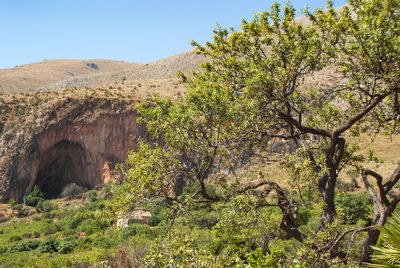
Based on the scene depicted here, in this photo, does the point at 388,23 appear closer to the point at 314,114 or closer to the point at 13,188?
the point at 314,114

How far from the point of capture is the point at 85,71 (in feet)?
442

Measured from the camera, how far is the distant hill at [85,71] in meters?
70.7

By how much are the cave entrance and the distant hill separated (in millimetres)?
16629

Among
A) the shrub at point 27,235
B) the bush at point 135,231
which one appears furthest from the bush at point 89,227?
the bush at point 135,231

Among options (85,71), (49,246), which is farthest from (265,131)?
(85,71)

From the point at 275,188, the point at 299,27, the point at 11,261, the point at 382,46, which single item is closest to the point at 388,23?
the point at 382,46

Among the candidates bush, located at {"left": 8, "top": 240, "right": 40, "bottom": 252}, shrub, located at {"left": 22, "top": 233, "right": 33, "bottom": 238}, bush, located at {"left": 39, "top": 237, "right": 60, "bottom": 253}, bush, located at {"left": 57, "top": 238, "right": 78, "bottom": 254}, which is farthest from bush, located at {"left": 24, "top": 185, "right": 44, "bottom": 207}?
bush, located at {"left": 57, "top": 238, "right": 78, "bottom": 254}

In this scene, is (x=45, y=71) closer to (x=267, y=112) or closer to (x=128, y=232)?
(x=128, y=232)

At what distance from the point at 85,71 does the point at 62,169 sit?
10459cm

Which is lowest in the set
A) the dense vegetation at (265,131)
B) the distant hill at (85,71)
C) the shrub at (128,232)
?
the shrub at (128,232)

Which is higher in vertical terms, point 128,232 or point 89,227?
point 128,232

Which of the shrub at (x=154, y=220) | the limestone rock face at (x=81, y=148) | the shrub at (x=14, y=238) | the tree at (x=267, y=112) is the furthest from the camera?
the limestone rock face at (x=81, y=148)

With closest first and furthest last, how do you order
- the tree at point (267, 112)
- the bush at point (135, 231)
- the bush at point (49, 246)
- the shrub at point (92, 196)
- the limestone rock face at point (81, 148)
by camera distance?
1. the tree at point (267, 112)
2. the bush at point (49, 246)
3. the bush at point (135, 231)
4. the shrub at point (92, 196)
5. the limestone rock face at point (81, 148)

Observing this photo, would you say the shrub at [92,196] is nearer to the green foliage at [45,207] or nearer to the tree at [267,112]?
the green foliage at [45,207]
